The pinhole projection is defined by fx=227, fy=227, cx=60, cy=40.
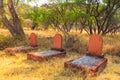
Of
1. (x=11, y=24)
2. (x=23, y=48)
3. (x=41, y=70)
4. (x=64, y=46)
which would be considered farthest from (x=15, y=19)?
(x=41, y=70)

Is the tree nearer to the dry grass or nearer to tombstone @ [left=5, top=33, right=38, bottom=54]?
tombstone @ [left=5, top=33, right=38, bottom=54]

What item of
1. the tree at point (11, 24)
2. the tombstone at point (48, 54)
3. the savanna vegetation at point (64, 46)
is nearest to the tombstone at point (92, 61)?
the savanna vegetation at point (64, 46)

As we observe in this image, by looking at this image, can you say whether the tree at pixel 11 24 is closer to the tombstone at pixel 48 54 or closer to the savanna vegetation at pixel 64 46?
the savanna vegetation at pixel 64 46

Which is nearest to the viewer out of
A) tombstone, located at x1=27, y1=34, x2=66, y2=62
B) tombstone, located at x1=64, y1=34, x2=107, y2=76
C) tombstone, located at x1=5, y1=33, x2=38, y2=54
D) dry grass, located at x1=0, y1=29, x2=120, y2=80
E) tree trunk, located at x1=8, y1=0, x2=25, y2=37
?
dry grass, located at x1=0, y1=29, x2=120, y2=80

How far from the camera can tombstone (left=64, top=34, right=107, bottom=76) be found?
6.24 metres

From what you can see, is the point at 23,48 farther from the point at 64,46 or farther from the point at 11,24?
the point at 11,24

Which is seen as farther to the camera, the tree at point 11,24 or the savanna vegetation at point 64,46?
the tree at point 11,24

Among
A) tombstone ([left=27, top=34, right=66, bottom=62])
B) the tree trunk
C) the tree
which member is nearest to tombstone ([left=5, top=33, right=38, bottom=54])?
tombstone ([left=27, top=34, right=66, bottom=62])

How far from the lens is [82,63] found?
6.71 metres

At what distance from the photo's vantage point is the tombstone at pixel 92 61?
6.24 meters

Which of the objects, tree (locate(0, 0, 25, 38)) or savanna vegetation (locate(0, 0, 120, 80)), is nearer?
savanna vegetation (locate(0, 0, 120, 80))

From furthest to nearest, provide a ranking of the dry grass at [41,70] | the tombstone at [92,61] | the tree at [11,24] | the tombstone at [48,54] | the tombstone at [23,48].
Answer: the tree at [11,24], the tombstone at [23,48], the tombstone at [48,54], the tombstone at [92,61], the dry grass at [41,70]

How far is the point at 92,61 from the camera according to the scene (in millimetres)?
7035

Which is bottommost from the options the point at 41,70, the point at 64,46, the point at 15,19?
the point at 41,70
